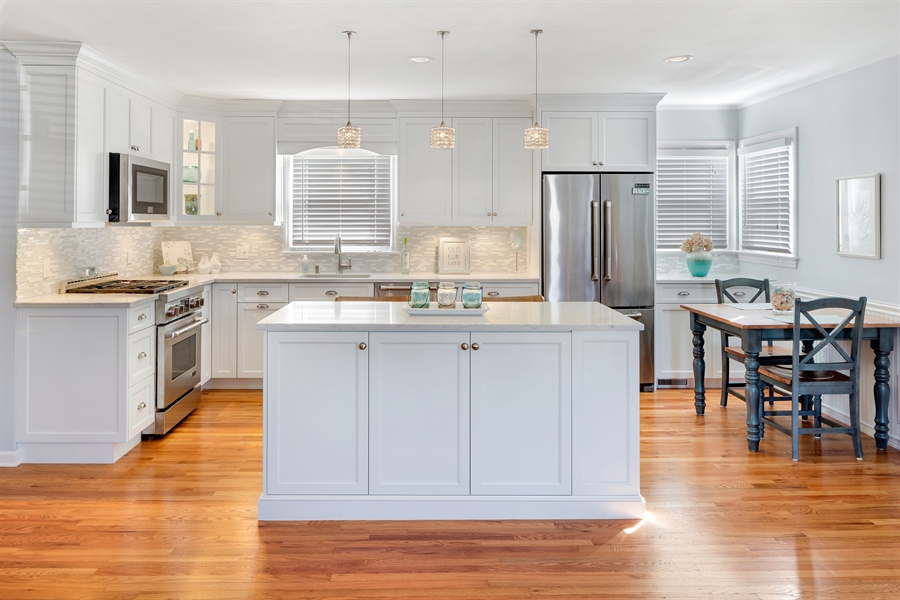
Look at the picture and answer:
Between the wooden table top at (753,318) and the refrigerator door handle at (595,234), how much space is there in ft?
3.05

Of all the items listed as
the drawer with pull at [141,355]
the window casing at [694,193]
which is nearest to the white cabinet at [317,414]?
the drawer with pull at [141,355]

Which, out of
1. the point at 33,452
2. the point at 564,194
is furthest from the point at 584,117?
the point at 33,452

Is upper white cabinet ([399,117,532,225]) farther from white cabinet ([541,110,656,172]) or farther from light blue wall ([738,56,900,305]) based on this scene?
light blue wall ([738,56,900,305])

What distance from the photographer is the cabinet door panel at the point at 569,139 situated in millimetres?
5852

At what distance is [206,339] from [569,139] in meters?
3.45

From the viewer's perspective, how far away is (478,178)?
6082 mm

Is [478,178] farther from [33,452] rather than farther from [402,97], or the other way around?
[33,452]

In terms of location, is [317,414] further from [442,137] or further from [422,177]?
[422,177]

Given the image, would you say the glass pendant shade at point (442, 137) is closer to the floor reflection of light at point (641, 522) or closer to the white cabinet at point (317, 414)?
the white cabinet at point (317, 414)

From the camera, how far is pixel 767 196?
233 inches

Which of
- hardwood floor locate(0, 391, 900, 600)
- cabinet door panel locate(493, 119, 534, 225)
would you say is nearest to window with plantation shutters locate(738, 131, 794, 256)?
cabinet door panel locate(493, 119, 534, 225)

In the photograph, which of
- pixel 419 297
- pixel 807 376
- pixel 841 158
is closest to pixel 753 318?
pixel 807 376

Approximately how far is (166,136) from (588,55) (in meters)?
3.35

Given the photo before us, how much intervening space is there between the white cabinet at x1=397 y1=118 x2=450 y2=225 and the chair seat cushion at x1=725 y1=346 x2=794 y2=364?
8.42 feet
